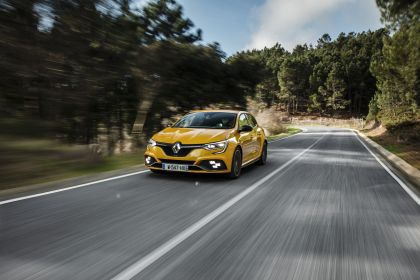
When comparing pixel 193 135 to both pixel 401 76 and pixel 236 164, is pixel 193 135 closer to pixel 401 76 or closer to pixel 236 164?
pixel 236 164

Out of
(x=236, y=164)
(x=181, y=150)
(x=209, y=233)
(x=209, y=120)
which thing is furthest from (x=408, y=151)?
(x=209, y=233)

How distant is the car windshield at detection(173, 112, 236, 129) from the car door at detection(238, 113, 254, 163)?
275 mm

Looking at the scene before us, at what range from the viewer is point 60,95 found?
1130 cm

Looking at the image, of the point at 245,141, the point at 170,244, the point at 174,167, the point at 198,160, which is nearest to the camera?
the point at 170,244

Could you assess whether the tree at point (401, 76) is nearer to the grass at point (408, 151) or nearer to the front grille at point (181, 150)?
the grass at point (408, 151)

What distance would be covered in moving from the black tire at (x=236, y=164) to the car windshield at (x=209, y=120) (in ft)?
2.50

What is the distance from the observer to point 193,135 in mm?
8734

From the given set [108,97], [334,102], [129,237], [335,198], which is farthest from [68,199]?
[334,102]

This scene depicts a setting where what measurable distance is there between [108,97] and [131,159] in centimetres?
404

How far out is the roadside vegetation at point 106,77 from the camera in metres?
9.85

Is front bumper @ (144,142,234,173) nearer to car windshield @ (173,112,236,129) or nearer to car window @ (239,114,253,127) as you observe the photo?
car windshield @ (173,112,236,129)

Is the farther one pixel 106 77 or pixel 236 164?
pixel 106 77

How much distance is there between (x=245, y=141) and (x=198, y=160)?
1.93m

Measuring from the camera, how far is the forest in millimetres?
10133
